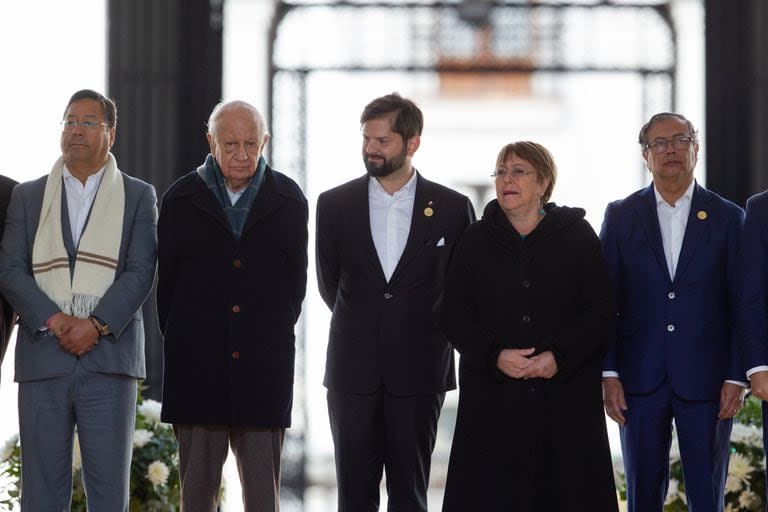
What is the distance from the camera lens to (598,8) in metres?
7.29

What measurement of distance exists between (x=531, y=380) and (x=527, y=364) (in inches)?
2.9

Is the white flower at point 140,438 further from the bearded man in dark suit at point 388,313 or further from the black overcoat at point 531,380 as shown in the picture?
the black overcoat at point 531,380

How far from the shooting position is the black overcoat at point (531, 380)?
13.2 ft

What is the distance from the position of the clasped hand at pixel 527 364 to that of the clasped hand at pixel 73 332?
124 cm

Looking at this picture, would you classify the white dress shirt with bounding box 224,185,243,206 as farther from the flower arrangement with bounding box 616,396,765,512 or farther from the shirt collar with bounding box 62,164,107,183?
the flower arrangement with bounding box 616,396,765,512

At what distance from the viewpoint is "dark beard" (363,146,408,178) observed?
4395 mm

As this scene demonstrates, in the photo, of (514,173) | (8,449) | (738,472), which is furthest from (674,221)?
(8,449)

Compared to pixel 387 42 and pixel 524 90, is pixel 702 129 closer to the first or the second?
pixel 387 42

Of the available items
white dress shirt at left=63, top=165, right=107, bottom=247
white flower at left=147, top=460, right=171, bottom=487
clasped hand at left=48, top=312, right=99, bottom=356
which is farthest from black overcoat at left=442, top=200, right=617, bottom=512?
white flower at left=147, top=460, right=171, bottom=487

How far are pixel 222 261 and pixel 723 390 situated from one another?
5.27 ft

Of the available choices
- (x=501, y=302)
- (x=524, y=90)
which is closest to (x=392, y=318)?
(x=501, y=302)

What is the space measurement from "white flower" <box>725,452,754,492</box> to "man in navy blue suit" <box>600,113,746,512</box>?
28.1 inches

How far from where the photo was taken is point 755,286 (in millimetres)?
4078

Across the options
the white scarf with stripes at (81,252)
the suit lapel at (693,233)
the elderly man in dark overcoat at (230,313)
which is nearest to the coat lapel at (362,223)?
the elderly man in dark overcoat at (230,313)
